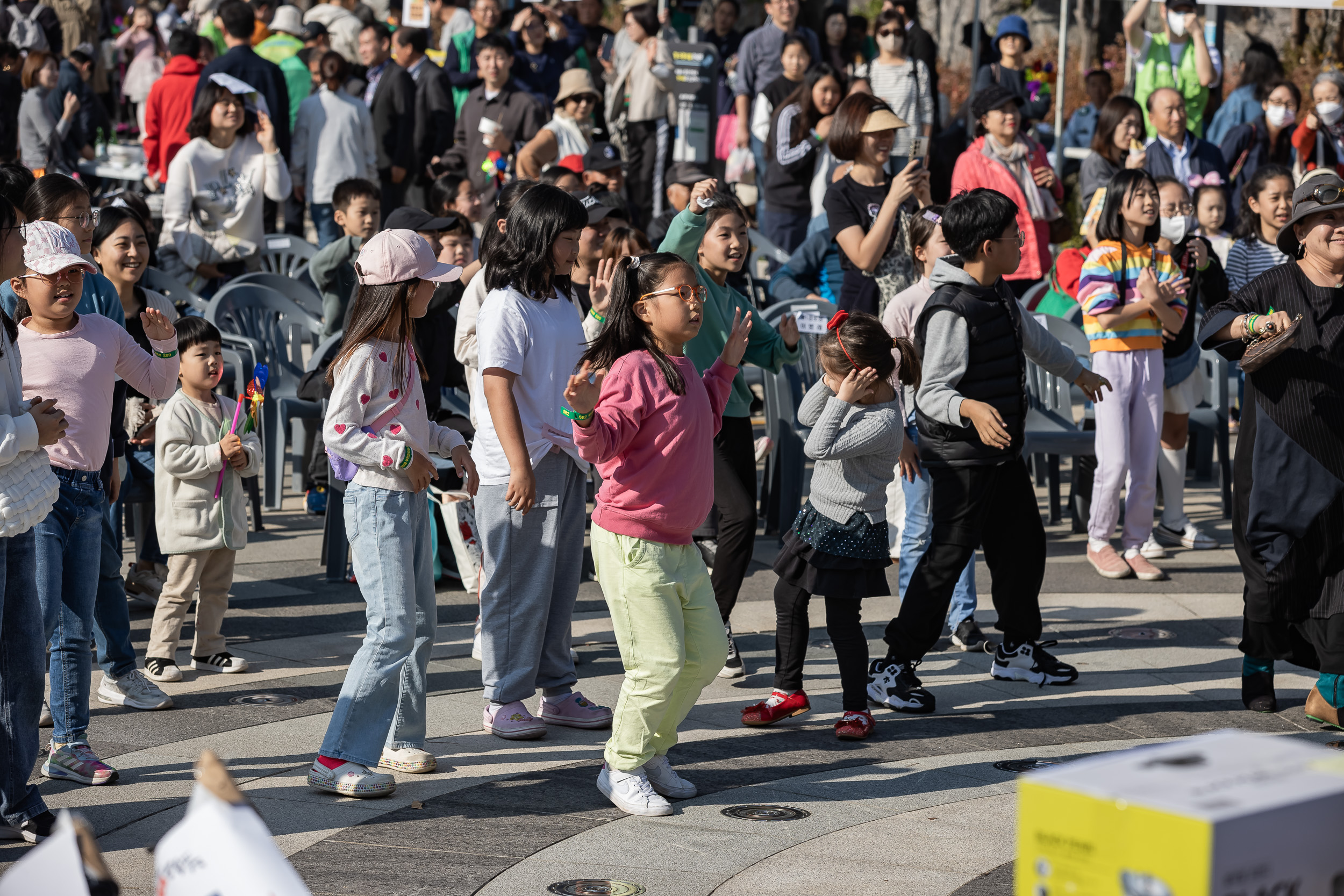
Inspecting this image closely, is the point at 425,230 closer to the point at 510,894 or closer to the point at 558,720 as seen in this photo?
the point at 558,720

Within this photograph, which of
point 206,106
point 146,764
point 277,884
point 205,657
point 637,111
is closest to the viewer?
point 277,884

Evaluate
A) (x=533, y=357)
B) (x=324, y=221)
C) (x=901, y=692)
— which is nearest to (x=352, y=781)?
(x=533, y=357)

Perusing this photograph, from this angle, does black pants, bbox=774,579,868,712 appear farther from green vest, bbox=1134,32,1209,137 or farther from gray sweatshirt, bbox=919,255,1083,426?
green vest, bbox=1134,32,1209,137

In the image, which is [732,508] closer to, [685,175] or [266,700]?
[266,700]

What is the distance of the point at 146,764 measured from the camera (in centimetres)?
528

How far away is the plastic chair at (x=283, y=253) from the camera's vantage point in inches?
447

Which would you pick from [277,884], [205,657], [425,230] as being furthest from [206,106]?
[277,884]

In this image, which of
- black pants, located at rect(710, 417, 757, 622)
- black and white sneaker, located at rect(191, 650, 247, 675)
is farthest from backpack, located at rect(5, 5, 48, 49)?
black pants, located at rect(710, 417, 757, 622)

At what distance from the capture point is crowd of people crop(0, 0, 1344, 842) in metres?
4.94

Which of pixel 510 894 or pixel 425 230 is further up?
pixel 425 230

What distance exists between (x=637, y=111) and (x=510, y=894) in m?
11.0

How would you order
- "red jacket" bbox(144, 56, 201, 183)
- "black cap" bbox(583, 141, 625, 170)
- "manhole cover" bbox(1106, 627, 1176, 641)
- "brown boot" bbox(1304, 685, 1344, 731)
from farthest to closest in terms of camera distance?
"red jacket" bbox(144, 56, 201, 183) → "black cap" bbox(583, 141, 625, 170) → "manhole cover" bbox(1106, 627, 1176, 641) → "brown boot" bbox(1304, 685, 1344, 731)

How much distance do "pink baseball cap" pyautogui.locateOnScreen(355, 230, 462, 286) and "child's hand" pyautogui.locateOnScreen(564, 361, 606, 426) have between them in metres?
0.67

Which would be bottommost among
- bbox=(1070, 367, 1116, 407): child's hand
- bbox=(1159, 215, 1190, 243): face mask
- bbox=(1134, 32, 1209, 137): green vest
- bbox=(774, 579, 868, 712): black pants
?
bbox=(774, 579, 868, 712): black pants
